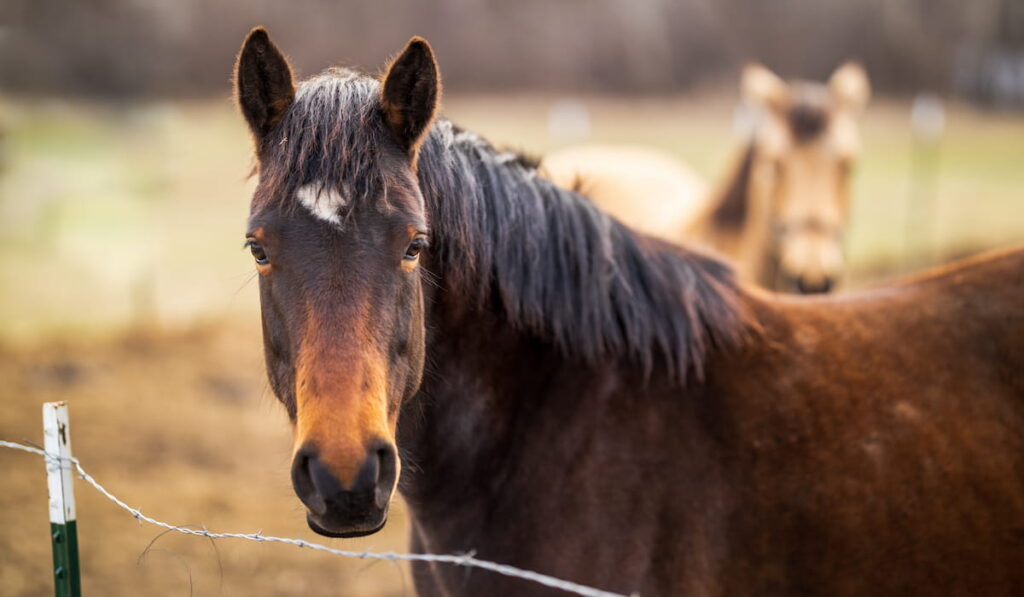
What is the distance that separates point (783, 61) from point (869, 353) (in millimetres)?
23337

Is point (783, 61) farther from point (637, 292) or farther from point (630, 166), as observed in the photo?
point (637, 292)

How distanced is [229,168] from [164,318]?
19.9 ft

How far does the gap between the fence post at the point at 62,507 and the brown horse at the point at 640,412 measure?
504 millimetres

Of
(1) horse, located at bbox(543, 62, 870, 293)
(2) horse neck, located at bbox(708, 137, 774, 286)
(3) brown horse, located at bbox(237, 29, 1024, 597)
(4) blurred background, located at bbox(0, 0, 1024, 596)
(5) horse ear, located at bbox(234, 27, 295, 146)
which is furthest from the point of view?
(2) horse neck, located at bbox(708, 137, 774, 286)

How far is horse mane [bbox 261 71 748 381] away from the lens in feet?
7.11

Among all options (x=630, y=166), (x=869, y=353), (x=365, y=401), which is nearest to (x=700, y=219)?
(x=630, y=166)

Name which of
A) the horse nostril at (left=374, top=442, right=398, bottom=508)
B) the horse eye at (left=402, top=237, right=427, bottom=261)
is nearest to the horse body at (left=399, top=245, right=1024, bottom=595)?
the horse eye at (left=402, top=237, right=427, bottom=261)

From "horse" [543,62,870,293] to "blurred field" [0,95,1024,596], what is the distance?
3038 mm

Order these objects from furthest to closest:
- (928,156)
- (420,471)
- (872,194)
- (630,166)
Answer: (928,156)
(872,194)
(630,166)
(420,471)

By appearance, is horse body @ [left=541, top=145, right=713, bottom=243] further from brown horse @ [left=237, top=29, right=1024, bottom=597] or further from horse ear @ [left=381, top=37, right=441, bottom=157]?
horse ear @ [left=381, top=37, right=441, bottom=157]

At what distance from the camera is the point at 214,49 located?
17.4 meters

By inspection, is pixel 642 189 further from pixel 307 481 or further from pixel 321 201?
pixel 307 481

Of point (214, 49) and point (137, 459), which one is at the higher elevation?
point (214, 49)

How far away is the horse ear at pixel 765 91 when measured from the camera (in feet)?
19.6
